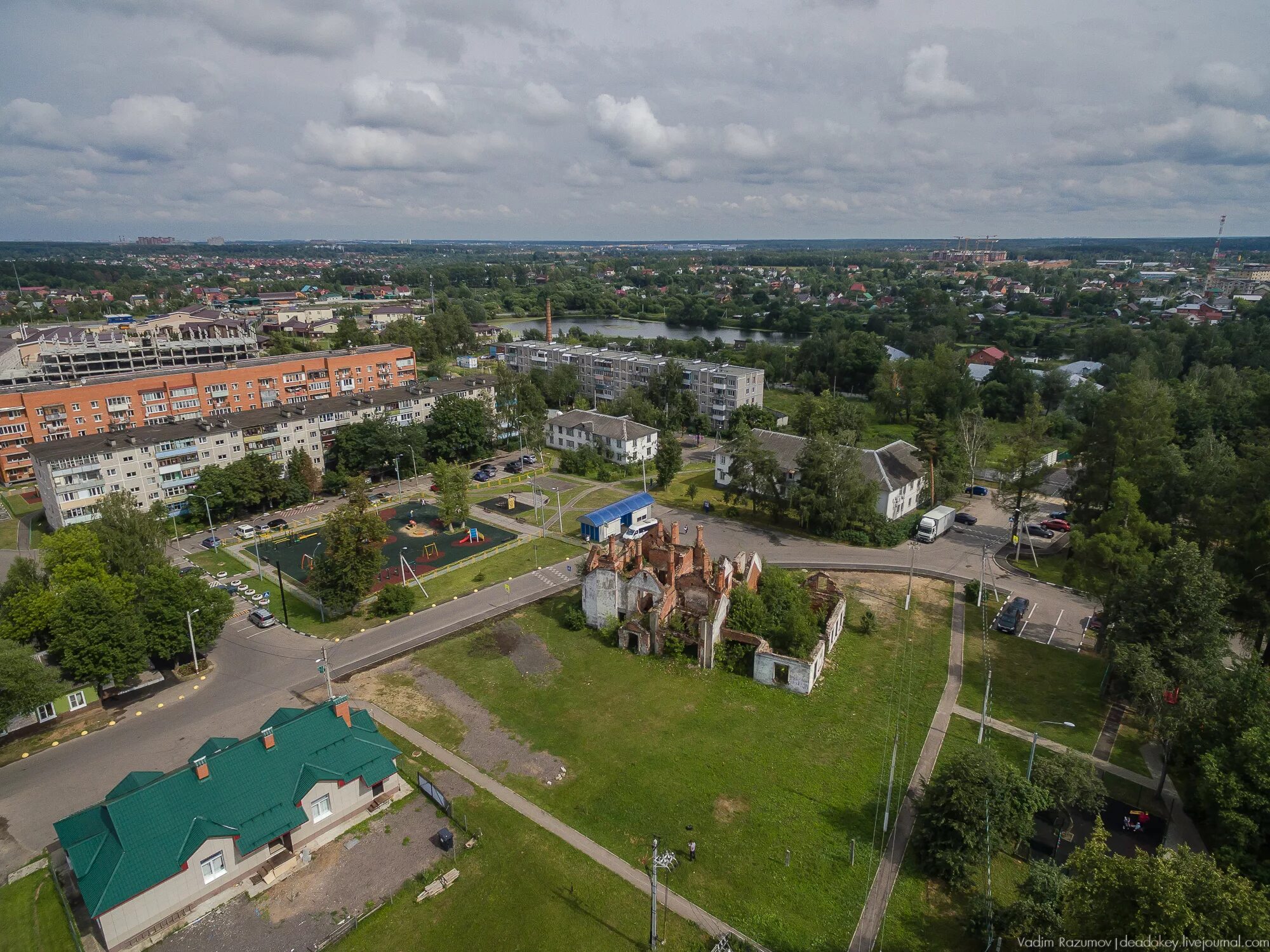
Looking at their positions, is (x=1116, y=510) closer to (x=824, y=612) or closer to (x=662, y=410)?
(x=824, y=612)

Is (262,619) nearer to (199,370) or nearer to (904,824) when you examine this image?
(904,824)

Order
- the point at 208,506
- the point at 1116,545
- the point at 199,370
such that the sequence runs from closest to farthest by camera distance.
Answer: the point at 1116,545 → the point at 208,506 → the point at 199,370

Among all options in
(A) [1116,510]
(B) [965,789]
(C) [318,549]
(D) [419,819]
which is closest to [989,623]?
(A) [1116,510]

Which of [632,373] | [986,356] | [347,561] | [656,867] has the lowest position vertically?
[656,867]

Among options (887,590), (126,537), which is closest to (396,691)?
(126,537)

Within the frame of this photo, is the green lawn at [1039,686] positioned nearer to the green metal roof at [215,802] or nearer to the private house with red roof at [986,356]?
the green metal roof at [215,802]

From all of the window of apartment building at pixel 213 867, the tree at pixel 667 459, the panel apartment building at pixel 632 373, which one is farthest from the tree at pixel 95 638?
the panel apartment building at pixel 632 373

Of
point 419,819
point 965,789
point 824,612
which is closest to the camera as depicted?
point 965,789
